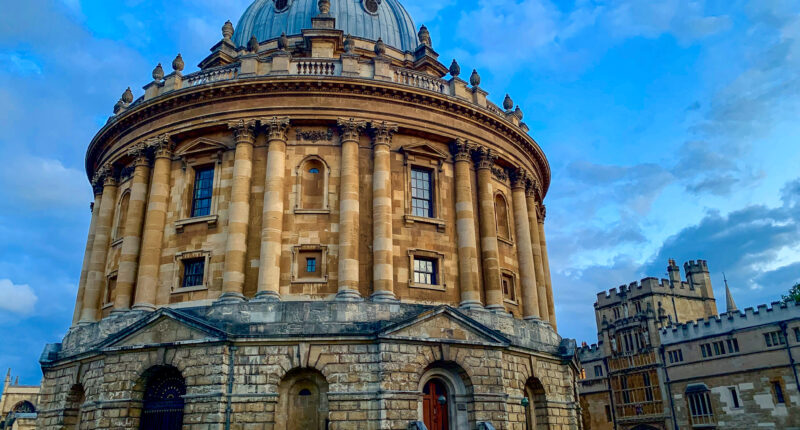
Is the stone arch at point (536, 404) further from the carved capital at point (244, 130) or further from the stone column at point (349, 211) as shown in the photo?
the carved capital at point (244, 130)

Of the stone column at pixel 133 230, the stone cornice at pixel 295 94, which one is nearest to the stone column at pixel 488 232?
the stone cornice at pixel 295 94

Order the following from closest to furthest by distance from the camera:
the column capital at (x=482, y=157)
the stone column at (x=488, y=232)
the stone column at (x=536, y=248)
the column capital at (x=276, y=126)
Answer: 1. the column capital at (x=276, y=126)
2. the stone column at (x=488, y=232)
3. the column capital at (x=482, y=157)
4. the stone column at (x=536, y=248)

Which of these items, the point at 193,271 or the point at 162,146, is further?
the point at 162,146

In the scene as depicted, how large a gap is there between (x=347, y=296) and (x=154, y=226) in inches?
373

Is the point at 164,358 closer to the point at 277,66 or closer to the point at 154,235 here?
the point at 154,235

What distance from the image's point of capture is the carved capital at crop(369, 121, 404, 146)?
89.6 feet

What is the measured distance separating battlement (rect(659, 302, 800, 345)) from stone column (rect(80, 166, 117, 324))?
47.4 meters

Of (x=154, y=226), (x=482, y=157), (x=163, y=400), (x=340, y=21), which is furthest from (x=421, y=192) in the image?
(x=340, y=21)

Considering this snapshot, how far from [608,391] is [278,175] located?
159 feet

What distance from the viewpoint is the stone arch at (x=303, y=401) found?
22.4m

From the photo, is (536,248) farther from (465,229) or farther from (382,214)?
(382,214)

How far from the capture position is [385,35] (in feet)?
129

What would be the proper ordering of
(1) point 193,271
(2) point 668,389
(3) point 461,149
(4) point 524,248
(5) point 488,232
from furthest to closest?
(2) point 668,389
(4) point 524,248
(3) point 461,149
(5) point 488,232
(1) point 193,271

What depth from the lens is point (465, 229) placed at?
2781 cm
